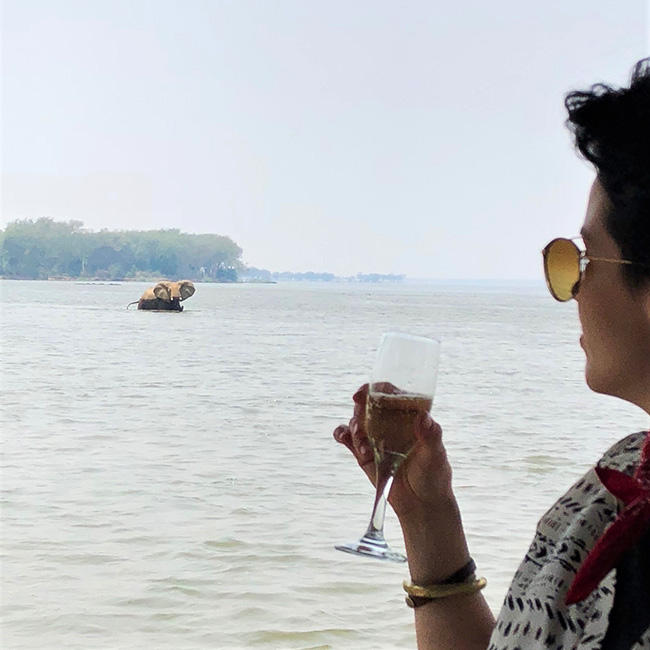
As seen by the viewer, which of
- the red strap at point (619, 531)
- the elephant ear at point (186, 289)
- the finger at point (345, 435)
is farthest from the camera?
the elephant ear at point (186, 289)

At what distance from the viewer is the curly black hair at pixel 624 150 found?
99 cm

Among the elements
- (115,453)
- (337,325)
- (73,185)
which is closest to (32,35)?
(337,325)

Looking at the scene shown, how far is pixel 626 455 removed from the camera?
1180 millimetres

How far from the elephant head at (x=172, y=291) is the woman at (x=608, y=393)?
91.5 feet

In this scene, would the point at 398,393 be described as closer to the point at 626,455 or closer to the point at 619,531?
the point at 626,455

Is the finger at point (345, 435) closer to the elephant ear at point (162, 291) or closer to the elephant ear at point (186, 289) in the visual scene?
the elephant ear at point (162, 291)

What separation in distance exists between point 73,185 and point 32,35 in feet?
176

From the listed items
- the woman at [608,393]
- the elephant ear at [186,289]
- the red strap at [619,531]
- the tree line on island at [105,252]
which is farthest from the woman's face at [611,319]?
the tree line on island at [105,252]

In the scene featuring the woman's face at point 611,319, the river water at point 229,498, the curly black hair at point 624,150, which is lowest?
the river water at point 229,498

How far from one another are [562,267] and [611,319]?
92mm

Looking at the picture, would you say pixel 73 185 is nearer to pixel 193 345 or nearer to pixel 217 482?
pixel 193 345

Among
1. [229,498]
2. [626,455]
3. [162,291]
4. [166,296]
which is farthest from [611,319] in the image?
[166,296]

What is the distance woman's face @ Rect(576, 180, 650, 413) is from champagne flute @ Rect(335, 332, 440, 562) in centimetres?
25

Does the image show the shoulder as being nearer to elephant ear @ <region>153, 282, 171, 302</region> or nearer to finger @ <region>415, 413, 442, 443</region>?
finger @ <region>415, 413, 442, 443</region>
